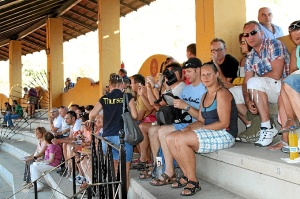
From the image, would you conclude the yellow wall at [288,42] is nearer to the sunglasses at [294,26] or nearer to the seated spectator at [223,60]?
the seated spectator at [223,60]

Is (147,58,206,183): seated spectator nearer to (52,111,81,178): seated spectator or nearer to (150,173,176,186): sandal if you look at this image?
(150,173,176,186): sandal

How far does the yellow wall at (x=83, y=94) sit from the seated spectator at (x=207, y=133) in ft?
26.1

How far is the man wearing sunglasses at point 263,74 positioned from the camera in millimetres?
3475

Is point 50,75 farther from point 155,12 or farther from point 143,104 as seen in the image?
point 155,12

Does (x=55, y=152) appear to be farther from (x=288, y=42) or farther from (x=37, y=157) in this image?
(x=288, y=42)

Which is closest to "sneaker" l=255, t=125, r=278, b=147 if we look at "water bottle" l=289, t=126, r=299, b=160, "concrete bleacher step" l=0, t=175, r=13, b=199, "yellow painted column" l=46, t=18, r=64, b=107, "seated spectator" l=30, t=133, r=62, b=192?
"water bottle" l=289, t=126, r=299, b=160

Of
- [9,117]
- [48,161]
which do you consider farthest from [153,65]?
[9,117]

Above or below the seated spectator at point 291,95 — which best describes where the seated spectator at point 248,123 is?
below

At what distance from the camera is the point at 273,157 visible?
2.90 meters

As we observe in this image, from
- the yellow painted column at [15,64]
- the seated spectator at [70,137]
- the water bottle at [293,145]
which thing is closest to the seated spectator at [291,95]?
the water bottle at [293,145]

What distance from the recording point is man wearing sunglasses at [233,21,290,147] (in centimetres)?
347

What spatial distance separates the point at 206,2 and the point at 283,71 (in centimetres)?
216

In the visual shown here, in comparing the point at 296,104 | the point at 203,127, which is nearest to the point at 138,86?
the point at 203,127

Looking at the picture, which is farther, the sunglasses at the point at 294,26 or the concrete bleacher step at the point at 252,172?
the sunglasses at the point at 294,26
